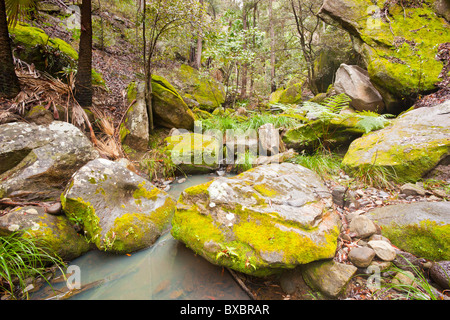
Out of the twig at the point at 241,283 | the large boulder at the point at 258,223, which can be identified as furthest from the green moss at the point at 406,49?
the twig at the point at 241,283

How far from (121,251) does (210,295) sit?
1.24 m

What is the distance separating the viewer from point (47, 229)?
2.20 m

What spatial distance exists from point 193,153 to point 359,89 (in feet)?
14.9

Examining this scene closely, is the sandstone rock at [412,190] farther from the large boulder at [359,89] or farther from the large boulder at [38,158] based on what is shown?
the large boulder at [38,158]

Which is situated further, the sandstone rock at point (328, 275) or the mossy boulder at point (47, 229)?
the mossy boulder at point (47, 229)

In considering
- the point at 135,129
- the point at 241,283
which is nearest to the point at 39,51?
the point at 135,129

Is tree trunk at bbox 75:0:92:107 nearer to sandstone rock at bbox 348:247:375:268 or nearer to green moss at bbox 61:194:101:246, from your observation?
green moss at bbox 61:194:101:246

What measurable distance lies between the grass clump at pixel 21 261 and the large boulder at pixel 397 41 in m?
6.37

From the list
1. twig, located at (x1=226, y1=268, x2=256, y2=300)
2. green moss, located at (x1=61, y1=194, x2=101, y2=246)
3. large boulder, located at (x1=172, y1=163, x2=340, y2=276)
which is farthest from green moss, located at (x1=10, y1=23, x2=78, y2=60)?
twig, located at (x1=226, y1=268, x2=256, y2=300)

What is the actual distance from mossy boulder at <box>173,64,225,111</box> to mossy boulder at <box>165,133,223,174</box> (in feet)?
11.5

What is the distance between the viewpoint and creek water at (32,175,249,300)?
6.22ft

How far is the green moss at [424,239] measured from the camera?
1708 millimetres

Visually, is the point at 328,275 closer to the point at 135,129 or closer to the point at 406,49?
the point at 135,129
